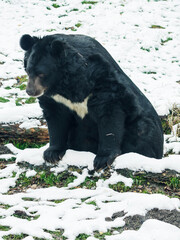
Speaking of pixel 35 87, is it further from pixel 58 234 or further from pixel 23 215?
pixel 58 234

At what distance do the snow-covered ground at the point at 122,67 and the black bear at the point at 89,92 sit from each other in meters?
0.35

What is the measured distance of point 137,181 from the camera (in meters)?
3.89

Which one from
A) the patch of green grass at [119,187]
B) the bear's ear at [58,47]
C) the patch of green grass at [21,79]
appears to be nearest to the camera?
the patch of green grass at [119,187]

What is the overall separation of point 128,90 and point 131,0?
1103cm

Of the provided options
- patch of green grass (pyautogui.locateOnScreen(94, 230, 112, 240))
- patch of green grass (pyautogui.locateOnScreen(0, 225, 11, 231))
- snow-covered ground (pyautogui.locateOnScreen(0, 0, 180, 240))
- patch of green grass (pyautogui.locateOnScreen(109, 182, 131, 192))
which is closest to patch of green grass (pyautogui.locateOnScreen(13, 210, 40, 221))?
snow-covered ground (pyautogui.locateOnScreen(0, 0, 180, 240))

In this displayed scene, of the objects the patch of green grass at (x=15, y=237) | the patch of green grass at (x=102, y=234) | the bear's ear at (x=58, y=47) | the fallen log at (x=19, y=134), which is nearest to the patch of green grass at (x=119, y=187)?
the patch of green grass at (x=102, y=234)

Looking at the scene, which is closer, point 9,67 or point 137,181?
point 137,181

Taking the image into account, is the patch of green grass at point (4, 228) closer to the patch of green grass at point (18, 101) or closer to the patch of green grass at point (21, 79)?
the patch of green grass at point (18, 101)

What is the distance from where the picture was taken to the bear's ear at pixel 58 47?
3977mm

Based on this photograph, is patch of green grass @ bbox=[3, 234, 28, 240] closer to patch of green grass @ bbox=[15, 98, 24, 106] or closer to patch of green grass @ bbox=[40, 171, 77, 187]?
patch of green grass @ bbox=[40, 171, 77, 187]

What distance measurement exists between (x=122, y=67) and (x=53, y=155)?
5.56 m

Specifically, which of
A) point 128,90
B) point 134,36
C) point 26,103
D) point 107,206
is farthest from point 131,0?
point 107,206

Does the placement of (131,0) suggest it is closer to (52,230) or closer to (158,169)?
(158,169)

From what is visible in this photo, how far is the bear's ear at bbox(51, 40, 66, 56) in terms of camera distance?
157 inches
